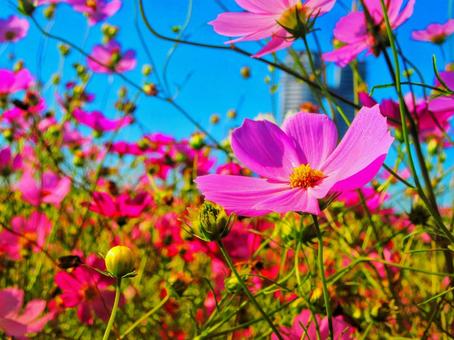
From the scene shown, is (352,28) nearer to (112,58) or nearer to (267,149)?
(267,149)

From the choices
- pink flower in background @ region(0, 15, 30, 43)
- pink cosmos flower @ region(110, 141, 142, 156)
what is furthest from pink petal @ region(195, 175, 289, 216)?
pink flower in background @ region(0, 15, 30, 43)

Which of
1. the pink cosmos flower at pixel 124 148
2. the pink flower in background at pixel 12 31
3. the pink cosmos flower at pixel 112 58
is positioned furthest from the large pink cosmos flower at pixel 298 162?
the pink flower in background at pixel 12 31

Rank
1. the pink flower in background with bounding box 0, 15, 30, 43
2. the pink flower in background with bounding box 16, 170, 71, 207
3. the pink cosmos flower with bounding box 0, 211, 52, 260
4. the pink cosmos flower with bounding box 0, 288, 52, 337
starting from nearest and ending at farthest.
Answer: the pink cosmos flower with bounding box 0, 288, 52, 337 → the pink cosmos flower with bounding box 0, 211, 52, 260 → the pink flower in background with bounding box 16, 170, 71, 207 → the pink flower in background with bounding box 0, 15, 30, 43

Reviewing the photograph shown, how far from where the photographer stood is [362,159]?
330mm

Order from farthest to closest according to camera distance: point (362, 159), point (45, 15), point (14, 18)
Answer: point (45, 15)
point (14, 18)
point (362, 159)

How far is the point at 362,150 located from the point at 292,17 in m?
0.16

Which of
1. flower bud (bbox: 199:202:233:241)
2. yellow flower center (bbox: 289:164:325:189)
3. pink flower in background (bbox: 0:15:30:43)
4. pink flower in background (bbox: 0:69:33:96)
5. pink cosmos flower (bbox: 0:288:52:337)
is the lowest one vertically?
pink cosmos flower (bbox: 0:288:52:337)

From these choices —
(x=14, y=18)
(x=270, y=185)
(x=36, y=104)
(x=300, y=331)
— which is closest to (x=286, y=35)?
(x=270, y=185)

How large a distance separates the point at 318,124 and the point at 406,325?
399mm

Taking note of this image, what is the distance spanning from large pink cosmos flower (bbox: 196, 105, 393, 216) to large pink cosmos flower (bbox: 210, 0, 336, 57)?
10 centimetres

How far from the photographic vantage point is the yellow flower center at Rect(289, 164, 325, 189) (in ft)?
1.24

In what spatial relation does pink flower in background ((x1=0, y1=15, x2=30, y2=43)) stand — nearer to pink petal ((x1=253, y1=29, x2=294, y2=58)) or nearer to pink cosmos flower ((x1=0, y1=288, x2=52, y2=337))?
pink cosmos flower ((x1=0, y1=288, x2=52, y2=337))

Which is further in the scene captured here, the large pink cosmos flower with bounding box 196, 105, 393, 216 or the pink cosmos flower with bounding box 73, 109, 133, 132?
the pink cosmos flower with bounding box 73, 109, 133, 132

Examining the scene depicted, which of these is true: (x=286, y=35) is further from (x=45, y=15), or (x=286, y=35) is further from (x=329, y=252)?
(x=45, y=15)
